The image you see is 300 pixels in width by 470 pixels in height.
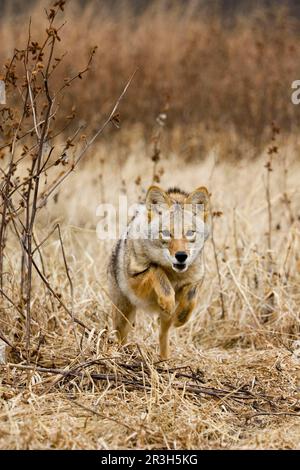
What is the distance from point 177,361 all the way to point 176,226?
1075 millimetres

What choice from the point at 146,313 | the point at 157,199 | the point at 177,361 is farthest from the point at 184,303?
the point at 157,199

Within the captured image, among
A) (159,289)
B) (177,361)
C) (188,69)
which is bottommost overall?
(177,361)

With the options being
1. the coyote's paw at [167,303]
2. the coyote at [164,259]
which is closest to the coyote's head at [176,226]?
the coyote at [164,259]

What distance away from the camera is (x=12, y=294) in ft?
19.4

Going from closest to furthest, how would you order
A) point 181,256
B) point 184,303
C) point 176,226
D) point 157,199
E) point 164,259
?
point 181,256 < point 176,226 < point 164,259 < point 157,199 < point 184,303

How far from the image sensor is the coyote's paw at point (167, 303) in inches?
216

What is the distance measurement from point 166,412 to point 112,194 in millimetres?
5257

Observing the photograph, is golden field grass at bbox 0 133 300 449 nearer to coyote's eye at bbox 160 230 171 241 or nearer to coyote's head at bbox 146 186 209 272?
coyote's head at bbox 146 186 209 272

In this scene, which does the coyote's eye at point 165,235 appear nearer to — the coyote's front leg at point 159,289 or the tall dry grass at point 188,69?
the coyote's front leg at point 159,289

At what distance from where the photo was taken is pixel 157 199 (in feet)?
18.2

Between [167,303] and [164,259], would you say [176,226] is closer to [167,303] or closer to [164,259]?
[164,259]

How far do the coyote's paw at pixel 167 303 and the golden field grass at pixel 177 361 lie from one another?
12.6 inches

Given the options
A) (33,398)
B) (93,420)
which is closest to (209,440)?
(93,420)

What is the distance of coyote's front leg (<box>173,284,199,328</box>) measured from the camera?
576cm
